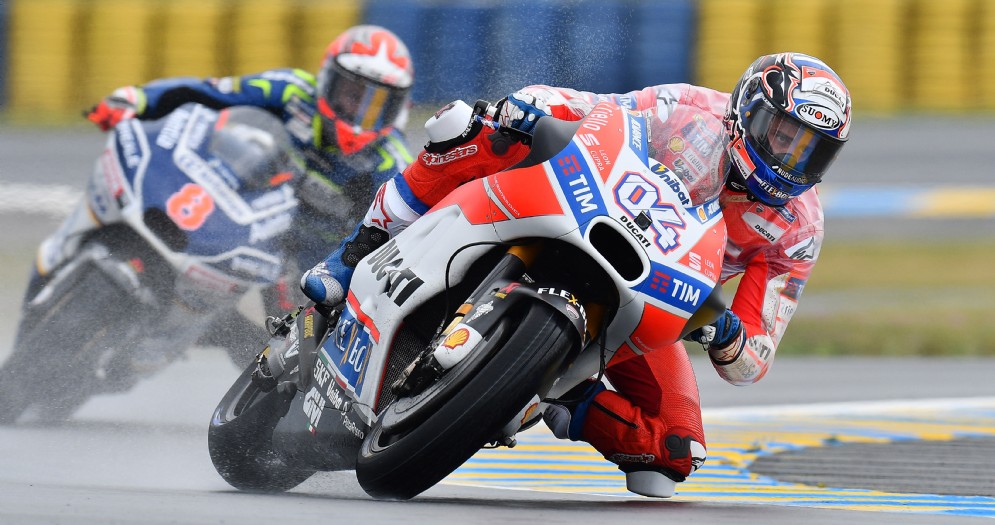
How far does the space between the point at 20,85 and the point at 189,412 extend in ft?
23.3

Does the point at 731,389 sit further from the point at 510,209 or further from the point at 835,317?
the point at 510,209

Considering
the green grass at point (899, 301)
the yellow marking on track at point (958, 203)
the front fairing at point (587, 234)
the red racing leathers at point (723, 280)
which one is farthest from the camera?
the yellow marking on track at point (958, 203)

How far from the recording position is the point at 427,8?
12.9 meters

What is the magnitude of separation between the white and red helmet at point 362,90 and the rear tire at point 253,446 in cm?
186

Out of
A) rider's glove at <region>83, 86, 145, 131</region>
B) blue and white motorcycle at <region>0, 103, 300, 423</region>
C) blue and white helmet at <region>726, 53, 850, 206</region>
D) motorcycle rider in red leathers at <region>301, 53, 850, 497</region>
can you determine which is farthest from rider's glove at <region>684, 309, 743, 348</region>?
rider's glove at <region>83, 86, 145, 131</region>

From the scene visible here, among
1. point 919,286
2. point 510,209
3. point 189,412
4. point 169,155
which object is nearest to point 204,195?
point 169,155

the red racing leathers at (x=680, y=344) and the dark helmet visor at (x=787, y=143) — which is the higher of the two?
the dark helmet visor at (x=787, y=143)

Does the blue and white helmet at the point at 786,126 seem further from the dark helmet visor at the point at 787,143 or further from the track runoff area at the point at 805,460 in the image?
the track runoff area at the point at 805,460

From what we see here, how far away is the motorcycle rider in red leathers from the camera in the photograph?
4.42m

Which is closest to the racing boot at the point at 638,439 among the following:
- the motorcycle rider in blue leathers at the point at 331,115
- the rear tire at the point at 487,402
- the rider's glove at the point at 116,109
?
the rear tire at the point at 487,402

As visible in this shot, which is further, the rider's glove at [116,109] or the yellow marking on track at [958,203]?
the yellow marking on track at [958,203]

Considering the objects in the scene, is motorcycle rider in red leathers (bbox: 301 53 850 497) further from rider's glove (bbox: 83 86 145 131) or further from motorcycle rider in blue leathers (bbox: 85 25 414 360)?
rider's glove (bbox: 83 86 145 131)

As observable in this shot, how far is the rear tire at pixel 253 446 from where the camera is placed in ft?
16.8

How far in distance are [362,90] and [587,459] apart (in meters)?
2.01
